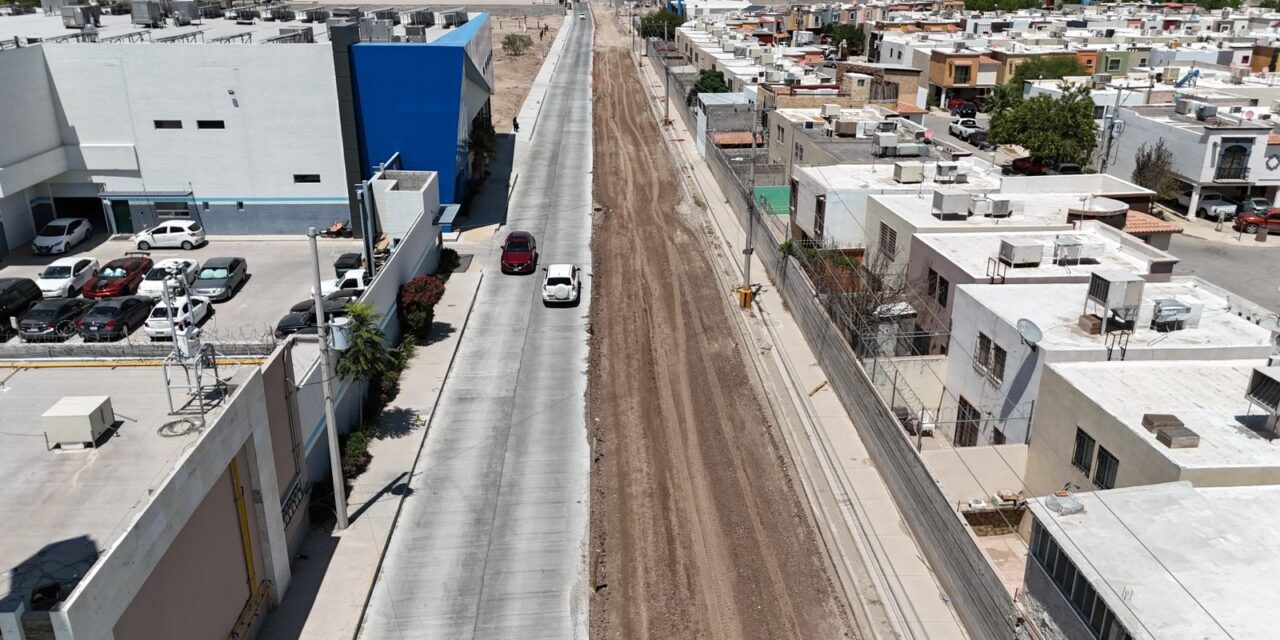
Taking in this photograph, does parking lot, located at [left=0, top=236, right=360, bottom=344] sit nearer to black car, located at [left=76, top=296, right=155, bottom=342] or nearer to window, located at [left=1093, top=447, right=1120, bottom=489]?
black car, located at [left=76, top=296, right=155, bottom=342]

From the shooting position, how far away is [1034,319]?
957 inches

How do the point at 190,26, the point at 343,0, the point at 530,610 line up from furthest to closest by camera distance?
the point at 343,0 < the point at 190,26 < the point at 530,610

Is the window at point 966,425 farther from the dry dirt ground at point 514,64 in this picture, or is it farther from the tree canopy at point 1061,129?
the dry dirt ground at point 514,64

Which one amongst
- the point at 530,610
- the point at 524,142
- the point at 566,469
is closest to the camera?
the point at 530,610

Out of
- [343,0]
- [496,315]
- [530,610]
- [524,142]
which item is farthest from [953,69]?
[343,0]


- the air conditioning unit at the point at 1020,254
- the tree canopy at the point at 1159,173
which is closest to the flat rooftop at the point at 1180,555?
the air conditioning unit at the point at 1020,254

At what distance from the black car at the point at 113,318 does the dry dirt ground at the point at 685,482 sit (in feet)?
55.9

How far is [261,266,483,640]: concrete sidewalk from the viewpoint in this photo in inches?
773

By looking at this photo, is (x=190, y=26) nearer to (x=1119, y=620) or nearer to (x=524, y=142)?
(x=524, y=142)

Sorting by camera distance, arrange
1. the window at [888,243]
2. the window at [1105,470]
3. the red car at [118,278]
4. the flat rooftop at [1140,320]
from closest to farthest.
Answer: the window at [1105,470], the flat rooftop at [1140,320], the window at [888,243], the red car at [118,278]

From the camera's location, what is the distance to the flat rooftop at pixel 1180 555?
13.6 metres

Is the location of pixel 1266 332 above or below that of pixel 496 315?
above

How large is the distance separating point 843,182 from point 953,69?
54.3 meters

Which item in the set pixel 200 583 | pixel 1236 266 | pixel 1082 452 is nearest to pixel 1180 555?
pixel 1082 452
